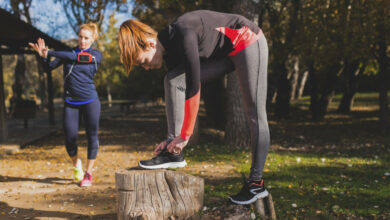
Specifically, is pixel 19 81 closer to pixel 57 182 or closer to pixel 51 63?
pixel 57 182

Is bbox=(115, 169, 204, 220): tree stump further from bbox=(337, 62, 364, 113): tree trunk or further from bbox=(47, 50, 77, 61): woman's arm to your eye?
bbox=(337, 62, 364, 113): tree trunk

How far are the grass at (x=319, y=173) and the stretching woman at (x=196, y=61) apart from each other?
0.84 metres

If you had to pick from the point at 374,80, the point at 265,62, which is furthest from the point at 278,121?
the point at 374,80

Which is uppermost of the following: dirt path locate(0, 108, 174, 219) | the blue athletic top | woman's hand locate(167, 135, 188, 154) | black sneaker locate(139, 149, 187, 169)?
the blue athletic top

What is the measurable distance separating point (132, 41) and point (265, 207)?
1.91 meters

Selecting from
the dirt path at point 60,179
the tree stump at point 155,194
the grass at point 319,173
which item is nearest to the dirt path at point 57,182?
the dirt path at point 60,179

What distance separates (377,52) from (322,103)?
4707mm

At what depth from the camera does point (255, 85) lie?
271 centimetres

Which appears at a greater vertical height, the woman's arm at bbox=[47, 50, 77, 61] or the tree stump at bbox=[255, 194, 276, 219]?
the woman's arm at bbox=[47, 50, 77, 61]

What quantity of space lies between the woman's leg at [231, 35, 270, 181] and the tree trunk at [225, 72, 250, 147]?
18.0ft

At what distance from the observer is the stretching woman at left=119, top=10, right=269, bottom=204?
2.43 metres

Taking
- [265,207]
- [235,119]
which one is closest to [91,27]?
[265,207]

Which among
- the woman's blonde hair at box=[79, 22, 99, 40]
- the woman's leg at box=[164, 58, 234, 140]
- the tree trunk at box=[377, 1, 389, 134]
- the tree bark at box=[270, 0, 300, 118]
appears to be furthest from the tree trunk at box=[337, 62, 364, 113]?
the woman's leg at box=[164, 58, 234, 140]

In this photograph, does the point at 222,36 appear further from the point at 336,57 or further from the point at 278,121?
the point at 278,121
